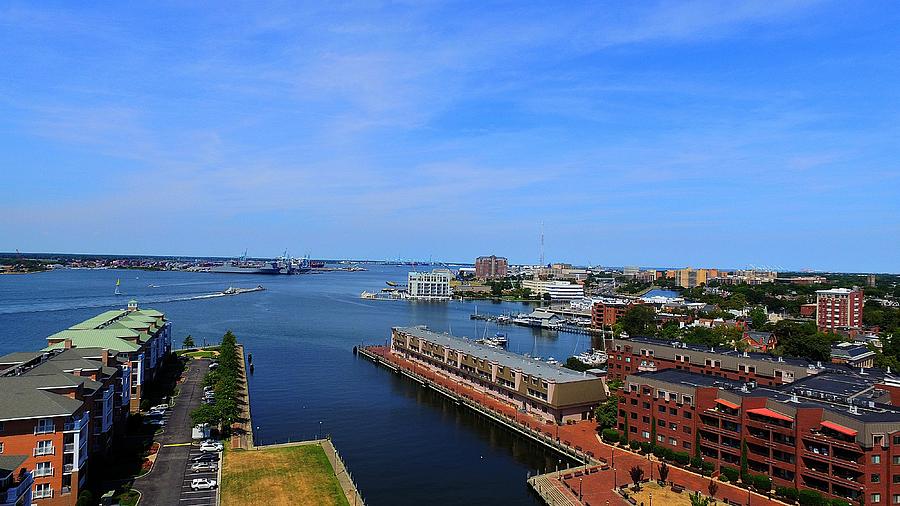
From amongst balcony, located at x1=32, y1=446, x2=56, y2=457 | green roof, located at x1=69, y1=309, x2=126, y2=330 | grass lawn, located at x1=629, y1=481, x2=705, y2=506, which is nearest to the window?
balcony, located at x1=32, y1=446, x2=56, y2=457

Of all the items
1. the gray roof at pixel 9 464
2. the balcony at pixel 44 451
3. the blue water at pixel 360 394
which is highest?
the gray roof at pixel 9 464

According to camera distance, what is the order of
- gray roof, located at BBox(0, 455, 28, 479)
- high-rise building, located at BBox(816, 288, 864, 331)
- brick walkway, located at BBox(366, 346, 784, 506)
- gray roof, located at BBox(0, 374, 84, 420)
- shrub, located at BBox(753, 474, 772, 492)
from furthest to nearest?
high-rise building, located at BBox(816, 288, 864, 331) → shrub, located at BBox(753, 474, 772, 492) → brick walkway, located at BBox(366, 346, 784, 506) → gray roof, located at BBox(0, 374, 84, 420) → gray roof, located at BBox(0, 455, 28, 479)

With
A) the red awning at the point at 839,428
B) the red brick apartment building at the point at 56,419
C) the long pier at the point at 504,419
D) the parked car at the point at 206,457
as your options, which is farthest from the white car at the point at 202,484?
the red awning at the point at 839,428

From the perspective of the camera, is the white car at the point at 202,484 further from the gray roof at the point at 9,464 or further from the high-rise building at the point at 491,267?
the high-rise building at the point at 491,267

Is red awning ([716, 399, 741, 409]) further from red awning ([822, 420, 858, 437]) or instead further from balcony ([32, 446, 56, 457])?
balcony ([32, 446, 56, 457])

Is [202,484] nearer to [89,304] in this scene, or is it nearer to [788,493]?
[788,493]
